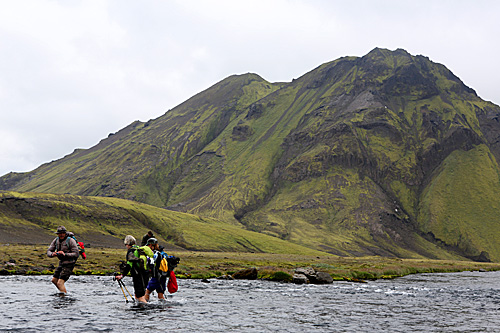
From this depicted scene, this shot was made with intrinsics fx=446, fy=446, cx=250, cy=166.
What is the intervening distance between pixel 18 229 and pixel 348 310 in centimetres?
15868

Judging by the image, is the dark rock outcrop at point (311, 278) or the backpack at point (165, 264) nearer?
the backpack at point (165, 264)

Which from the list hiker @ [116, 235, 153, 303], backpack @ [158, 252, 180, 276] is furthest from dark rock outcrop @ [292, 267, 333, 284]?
hiker @ [116, 235, 153, 303]

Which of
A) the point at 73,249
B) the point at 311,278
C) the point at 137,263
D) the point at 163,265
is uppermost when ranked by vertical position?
the point at 73,249

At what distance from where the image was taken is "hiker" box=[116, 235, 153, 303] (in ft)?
76.7

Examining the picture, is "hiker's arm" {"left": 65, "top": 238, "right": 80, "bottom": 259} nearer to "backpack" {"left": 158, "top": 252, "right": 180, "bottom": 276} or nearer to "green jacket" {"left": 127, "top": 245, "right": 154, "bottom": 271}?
"green jacket" {"left": 127, "top": 245, "right": 154, "bottom": 271}

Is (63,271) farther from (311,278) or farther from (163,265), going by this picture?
(311,278)

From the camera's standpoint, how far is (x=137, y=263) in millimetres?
23781

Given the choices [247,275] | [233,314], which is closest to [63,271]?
[233,314]

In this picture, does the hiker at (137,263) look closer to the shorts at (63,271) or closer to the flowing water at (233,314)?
the flowing water at (233,314)

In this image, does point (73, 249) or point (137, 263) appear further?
point (73, 249)

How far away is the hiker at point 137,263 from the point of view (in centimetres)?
2339

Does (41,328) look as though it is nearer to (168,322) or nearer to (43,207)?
(168,322)

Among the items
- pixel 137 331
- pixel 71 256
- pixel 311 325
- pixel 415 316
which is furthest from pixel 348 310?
pixel 71 256

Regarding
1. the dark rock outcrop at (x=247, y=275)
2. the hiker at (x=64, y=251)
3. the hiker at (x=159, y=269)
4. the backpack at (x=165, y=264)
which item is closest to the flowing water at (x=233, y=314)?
the hiker at (x=159, y=269)
